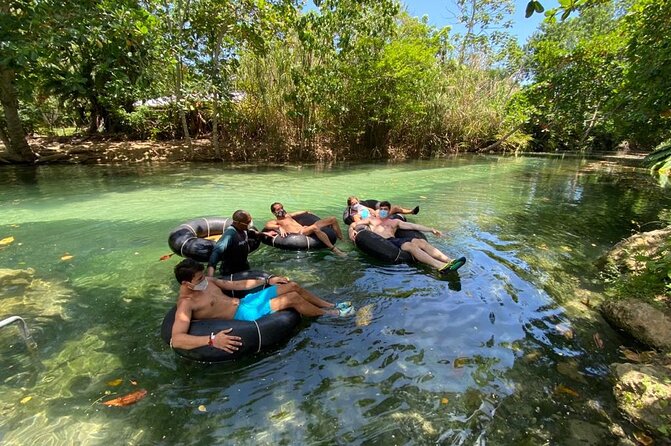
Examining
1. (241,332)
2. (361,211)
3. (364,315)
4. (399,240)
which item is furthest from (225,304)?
(361,211)

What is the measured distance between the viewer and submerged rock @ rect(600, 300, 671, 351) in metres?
3.82

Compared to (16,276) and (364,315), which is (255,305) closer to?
(364,315)

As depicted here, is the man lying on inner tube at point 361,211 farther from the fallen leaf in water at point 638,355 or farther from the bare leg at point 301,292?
the fallen leaf in water at point 638,355

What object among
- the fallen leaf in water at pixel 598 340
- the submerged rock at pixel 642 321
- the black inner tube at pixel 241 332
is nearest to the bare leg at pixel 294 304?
the black inner tube at pixel 241 332

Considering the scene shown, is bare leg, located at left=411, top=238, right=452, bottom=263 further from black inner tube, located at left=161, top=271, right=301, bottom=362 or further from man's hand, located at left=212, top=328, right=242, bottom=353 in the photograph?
man's hand, located at left=212, top=328, right=242, bottom=353

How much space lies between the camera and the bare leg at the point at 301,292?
428 cm

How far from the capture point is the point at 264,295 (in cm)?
423

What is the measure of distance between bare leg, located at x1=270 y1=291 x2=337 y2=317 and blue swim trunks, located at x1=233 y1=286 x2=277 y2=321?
80 millimetres

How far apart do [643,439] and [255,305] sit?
11.1 ft

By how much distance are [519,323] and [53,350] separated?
479 centimetres

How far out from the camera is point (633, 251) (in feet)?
18.6

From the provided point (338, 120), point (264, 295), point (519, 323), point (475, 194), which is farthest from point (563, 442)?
point (338, 120)

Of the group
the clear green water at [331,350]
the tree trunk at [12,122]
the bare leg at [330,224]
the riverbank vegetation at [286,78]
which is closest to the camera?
the clear green water at [331,350]

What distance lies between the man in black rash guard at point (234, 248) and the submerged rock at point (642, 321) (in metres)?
4.46
